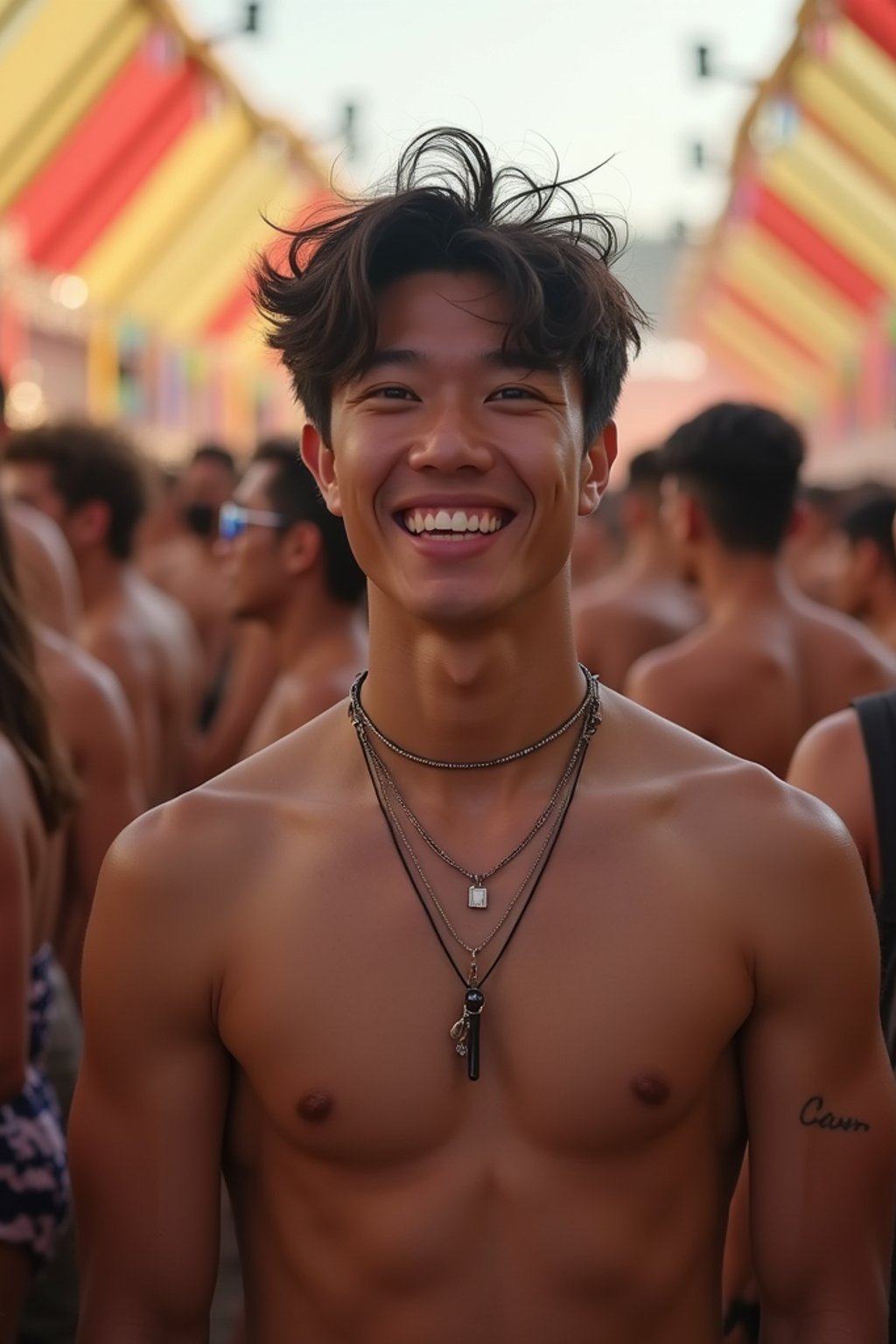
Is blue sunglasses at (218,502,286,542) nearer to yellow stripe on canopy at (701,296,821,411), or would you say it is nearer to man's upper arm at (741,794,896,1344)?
man's upper arm at (741,794,896,1344)

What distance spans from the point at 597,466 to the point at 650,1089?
811 millimetres

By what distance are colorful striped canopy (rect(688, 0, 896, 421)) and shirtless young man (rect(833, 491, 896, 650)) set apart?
786cm

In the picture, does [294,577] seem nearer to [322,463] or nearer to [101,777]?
[101,777]

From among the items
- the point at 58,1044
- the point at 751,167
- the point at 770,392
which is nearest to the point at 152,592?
the point at 58,1044

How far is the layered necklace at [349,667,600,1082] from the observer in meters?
2.18

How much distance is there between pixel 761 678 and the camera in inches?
189

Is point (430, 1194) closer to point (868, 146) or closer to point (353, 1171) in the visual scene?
point (353, 1171)

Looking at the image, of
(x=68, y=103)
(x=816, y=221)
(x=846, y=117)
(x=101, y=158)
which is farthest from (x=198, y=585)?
(x=816, y=221)

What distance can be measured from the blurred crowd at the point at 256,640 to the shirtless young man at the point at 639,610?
0.03 feet

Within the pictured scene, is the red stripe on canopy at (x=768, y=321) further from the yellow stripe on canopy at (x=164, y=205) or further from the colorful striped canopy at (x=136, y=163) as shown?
the yellow stripe on canopy at (x=164, y=205)

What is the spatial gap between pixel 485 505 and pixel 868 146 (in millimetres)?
17824

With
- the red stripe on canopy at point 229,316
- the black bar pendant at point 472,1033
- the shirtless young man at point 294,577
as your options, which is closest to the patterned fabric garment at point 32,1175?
the black bar pendant at point 472,1033

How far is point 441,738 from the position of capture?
2.34 meters

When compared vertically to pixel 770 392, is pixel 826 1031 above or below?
below
